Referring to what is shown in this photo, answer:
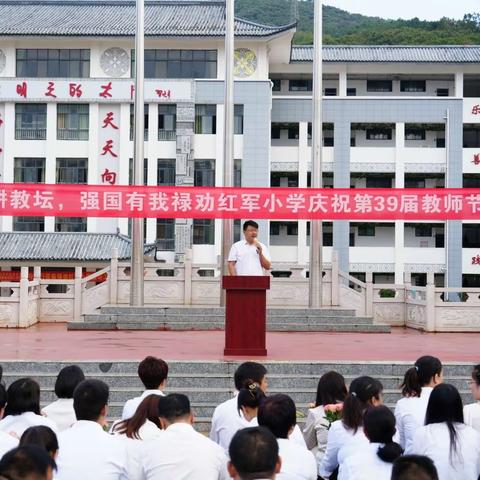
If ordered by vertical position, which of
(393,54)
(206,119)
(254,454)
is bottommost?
(254,454)

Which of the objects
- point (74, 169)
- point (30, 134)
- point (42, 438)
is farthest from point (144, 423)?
point (30, 134)

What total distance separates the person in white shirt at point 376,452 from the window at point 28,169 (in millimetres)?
24979

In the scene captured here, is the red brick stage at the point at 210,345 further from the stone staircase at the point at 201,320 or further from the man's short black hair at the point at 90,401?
the man's short black hair at the point at 90,401

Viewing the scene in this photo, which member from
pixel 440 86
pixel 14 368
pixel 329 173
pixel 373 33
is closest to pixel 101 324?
pixel 14 368

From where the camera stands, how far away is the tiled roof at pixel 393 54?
99.4 feet

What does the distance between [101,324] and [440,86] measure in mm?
21449

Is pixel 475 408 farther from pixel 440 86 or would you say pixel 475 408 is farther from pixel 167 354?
pixel 440 86

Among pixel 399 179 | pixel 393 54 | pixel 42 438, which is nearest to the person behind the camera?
pixel 42 438

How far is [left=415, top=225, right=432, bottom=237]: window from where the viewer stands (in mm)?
30078

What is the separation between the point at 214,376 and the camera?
8555 millimetres

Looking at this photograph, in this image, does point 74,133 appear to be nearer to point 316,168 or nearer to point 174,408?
point 316,168

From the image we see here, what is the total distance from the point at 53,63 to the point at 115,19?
8.84 feet

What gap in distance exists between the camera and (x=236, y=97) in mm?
26984

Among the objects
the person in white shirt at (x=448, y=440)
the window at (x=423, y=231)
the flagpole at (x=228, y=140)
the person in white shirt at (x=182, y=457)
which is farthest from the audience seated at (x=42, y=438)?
the window at (x=423, y=231)
